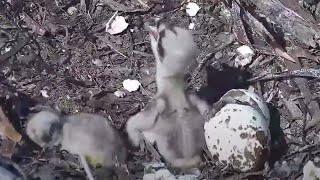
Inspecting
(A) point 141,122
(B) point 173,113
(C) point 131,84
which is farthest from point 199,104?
(C) point 131,84

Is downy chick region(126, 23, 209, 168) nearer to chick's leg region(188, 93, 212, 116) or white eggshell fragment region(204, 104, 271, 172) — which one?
chick's leg region(188, 93, 212, 116)

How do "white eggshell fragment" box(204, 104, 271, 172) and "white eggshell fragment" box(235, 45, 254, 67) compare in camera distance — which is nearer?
"white eggshell fragment" box(204, 104, 271, 172)

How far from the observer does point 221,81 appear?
306cm

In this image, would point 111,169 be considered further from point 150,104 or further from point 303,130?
point 303,130

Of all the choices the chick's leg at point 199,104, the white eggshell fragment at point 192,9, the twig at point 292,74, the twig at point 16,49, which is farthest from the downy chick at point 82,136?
the white eggshell fragment at point 192,9

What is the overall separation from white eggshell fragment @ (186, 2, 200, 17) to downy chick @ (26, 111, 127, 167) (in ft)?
2.56

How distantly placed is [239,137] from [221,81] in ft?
1.83

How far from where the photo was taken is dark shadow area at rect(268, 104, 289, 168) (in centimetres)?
274

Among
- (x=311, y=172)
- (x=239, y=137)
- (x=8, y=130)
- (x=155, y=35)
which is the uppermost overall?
(x=155, y=35)

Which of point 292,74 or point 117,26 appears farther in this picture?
point 117,26

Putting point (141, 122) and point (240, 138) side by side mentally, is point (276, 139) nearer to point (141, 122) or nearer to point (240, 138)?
point (240, 138)

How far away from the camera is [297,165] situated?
267 centimetres

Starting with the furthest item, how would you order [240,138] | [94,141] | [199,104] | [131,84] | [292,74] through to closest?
1. [131,84]
2. [292,74]
3. [199,104]
4. [94,141]
5. [240,138]

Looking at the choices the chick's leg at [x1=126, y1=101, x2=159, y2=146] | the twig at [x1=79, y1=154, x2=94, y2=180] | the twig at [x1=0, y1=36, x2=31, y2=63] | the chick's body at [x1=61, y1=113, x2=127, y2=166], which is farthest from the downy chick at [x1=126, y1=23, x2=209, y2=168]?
the twig at [x1=0, y1=36, x2=31, y2=63]
